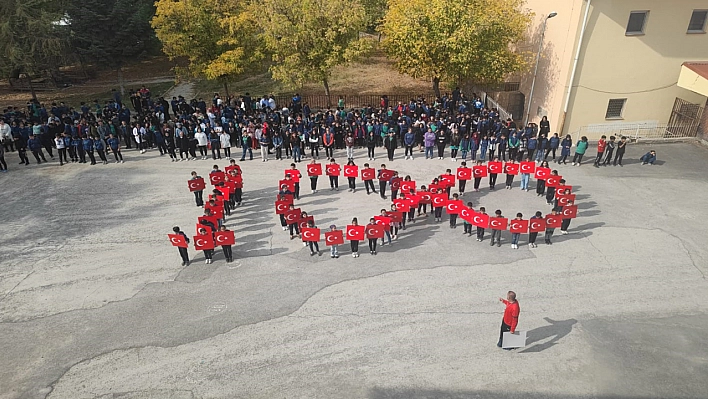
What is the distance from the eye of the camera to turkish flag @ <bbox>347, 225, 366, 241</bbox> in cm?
1370

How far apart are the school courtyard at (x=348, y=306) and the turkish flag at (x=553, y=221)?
2.40 ft

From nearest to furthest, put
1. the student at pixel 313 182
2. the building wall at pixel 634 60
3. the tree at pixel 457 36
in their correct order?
the student at pixel 313 182 < the building wall at pixel 634 60 < the tree at pixel 457 36

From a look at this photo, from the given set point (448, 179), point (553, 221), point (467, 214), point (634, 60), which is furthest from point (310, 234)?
point (634, 60)

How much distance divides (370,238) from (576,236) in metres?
6.74

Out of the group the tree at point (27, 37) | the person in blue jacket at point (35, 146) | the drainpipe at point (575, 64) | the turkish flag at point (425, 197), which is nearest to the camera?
the turkish flag at point (425, 197)

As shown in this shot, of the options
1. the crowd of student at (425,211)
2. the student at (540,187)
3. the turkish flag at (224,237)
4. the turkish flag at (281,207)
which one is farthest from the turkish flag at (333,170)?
the student at (540,187)

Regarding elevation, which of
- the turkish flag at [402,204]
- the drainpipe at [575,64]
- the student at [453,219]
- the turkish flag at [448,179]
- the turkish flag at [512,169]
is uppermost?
the drainpipe at [575,64]

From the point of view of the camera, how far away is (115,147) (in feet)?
68.3

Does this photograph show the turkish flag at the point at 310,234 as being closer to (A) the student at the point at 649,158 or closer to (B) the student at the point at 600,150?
(B) the student at the point at 600,150

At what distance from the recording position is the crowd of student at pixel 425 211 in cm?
1395

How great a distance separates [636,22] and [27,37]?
1251 inches

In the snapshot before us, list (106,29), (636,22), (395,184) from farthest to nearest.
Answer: (106,29) → (636,22) → (395,184)

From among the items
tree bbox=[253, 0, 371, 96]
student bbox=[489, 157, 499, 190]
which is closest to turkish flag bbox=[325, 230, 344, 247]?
student bbox=[489, 157, 499, 190]

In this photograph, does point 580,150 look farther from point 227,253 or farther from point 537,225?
point 227,253
